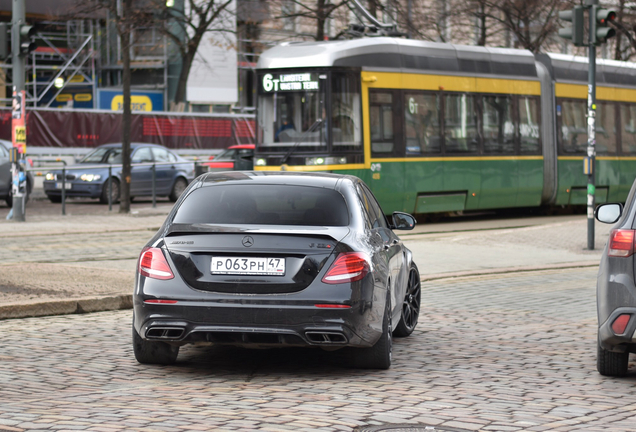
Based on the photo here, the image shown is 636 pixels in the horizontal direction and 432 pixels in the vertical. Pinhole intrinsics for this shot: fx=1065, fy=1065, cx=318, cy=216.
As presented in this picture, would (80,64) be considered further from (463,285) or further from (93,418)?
(93,418)

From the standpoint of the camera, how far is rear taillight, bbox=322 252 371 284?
21.5 ft

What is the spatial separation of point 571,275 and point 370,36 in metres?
9.20

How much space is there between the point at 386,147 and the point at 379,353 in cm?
1390

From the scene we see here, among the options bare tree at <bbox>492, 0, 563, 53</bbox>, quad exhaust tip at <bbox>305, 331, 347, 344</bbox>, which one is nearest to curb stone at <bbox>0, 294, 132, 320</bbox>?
quad exhaust tip at <bbox>305, 331, 347, 344</bbox>

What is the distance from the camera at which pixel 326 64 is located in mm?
19641

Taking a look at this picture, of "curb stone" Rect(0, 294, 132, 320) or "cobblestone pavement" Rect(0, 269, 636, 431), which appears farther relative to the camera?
"curb stone" Rect(0, 294, 132, 320)

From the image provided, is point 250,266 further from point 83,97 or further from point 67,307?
point 83,97

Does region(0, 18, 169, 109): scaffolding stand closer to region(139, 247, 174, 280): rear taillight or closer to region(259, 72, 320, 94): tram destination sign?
region(259, 72, 320, 94): tram destination sign

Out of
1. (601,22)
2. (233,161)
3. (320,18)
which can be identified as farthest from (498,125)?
(233,161)

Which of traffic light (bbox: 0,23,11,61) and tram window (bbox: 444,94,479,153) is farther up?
traffic light (bbox: 0,23,11,61)

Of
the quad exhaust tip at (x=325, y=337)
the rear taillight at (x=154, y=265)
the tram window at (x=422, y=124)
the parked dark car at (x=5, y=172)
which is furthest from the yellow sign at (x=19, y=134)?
the quad exhaust tip at (x=325, y=337)

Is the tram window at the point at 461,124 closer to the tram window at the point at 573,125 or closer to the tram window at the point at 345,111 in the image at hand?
the tram window at the point at 345,111

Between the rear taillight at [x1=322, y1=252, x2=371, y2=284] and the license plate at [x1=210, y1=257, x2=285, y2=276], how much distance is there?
0.29 m

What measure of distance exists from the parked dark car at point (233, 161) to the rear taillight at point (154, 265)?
2138 centimetres
